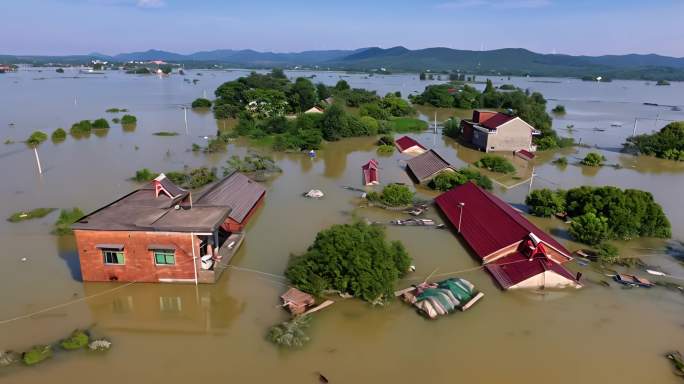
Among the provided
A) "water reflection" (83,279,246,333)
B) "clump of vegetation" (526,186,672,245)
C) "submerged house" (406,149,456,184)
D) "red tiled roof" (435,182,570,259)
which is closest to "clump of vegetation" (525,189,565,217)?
"clump of vegetation" (526,186,672,245)

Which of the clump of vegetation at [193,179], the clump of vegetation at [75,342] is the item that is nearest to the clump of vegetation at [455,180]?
the clump of vegetation at [193,179]

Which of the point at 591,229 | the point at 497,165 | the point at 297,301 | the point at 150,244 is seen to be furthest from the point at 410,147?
the point at 150,244

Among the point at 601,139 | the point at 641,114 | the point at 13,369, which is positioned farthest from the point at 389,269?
the point at 641,114

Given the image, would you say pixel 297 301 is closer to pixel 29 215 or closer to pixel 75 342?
pixel 75 342

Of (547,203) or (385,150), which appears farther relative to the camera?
(385,150)

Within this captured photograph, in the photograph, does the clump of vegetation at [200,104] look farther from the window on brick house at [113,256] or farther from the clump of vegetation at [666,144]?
the clump of vegetation at [666,144]

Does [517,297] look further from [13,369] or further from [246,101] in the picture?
[246,101]
